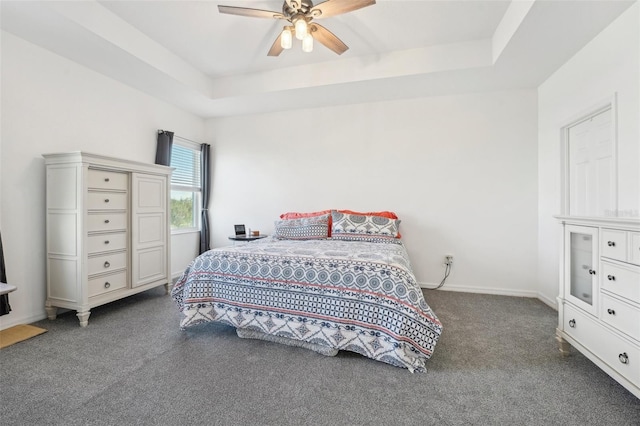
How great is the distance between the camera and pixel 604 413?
4.61 ft

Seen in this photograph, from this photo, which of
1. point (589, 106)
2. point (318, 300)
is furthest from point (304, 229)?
point (589, 106)

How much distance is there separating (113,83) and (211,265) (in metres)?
2.59

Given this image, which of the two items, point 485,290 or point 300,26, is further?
point 485,290

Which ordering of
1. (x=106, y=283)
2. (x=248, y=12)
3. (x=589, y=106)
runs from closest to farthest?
(x=248, y=12) → (x=589, y=106) → (x=106, y=283)

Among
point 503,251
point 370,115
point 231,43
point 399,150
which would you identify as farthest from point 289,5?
point 503,251

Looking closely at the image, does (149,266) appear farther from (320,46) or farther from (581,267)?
(581,267)

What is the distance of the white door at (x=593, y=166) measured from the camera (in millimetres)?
2275

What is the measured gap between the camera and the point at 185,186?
4312 mm

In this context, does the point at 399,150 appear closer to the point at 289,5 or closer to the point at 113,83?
the point at 289,5

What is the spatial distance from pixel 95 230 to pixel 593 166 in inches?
180

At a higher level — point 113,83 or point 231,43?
point 231,43

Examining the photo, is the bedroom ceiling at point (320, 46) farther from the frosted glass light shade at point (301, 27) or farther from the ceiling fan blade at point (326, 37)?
the frosted glass light shade at point (301, 27)

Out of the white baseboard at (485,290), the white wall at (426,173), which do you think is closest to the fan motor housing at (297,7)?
the white wall at (426,173)

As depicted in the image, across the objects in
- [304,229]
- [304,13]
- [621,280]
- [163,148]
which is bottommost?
[621,280]
